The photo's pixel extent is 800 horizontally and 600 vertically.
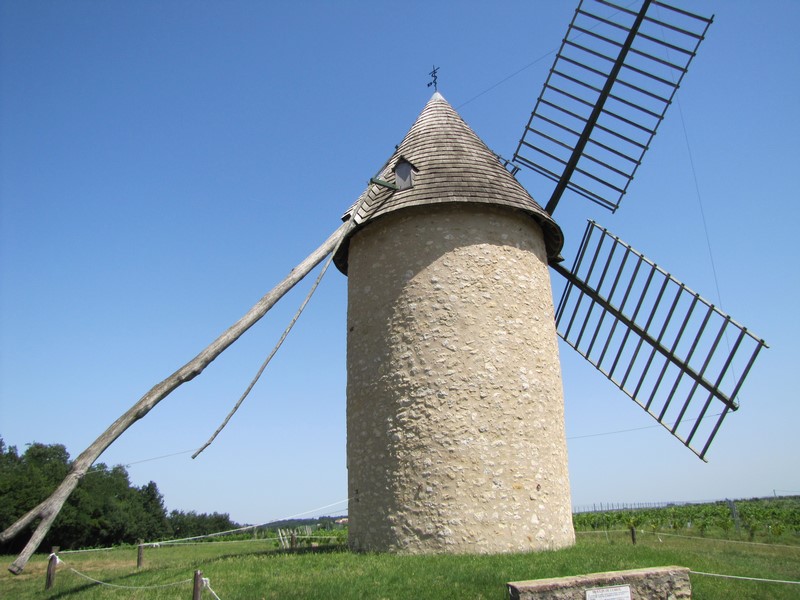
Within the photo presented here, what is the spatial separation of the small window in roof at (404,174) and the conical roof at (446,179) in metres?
0.04

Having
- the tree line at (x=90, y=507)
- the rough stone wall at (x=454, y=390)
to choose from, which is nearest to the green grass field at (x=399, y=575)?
the rough stone wall at (x=454, y=390)

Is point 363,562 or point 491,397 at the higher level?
point 491,397

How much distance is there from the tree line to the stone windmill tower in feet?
42.5

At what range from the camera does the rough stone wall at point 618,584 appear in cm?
491

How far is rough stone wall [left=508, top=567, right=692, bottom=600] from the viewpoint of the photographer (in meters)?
4.91

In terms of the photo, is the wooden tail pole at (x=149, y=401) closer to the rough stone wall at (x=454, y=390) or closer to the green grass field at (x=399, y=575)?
the rough stone wall at (x=454, y=390)

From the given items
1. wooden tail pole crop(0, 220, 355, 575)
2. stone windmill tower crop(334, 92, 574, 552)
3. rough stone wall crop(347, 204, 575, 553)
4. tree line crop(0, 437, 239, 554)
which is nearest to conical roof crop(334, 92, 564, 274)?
stone windmill tower crop(334, 92, 574, 552)

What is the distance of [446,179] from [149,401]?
16.8 ft

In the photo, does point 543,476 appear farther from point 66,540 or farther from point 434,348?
point 66,540

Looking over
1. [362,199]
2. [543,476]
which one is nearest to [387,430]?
[543,476]

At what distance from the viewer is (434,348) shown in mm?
7574

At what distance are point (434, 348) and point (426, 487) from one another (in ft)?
5.86

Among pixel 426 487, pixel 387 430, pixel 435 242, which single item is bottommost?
pixel 426 487

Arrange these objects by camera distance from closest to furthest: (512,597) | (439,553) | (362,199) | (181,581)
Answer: (512,597) → (181,581) → (439,553) → (362,199)
